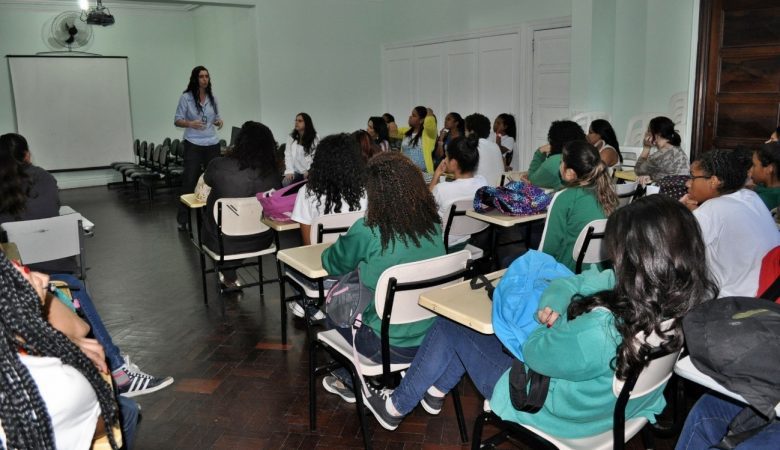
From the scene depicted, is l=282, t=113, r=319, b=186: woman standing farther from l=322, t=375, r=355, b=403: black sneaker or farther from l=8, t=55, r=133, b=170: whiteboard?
l=8, t=55, r=133, b=170: whiteboard

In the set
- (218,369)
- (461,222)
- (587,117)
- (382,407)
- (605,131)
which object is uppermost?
(587,117)

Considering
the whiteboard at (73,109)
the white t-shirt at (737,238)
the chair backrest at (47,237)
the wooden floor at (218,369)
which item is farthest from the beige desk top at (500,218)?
the whiteboard at (73,109)

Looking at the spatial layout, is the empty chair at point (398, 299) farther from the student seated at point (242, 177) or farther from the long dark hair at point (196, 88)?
the long dark hair at point (196, 88)

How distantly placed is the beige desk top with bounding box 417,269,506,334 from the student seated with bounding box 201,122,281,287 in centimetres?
231

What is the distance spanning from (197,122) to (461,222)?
3787 mm

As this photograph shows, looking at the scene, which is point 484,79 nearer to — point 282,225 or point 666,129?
point 666,129

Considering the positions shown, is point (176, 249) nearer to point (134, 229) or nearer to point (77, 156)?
point (134, 229)

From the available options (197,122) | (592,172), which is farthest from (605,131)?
(197,122)

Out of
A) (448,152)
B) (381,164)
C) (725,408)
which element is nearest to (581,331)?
(725,408)

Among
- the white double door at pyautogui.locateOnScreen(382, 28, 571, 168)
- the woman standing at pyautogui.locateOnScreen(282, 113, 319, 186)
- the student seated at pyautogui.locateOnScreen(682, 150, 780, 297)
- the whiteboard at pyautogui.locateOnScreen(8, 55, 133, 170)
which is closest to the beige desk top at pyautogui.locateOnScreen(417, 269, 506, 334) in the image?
the student seated at pyautogui.locateOnScreen(682, 150, 780, 297)

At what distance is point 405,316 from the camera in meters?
2.53

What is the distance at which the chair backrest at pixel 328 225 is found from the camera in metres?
3.53

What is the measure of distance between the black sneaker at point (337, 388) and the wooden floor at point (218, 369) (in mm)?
37

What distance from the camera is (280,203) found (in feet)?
13.3
